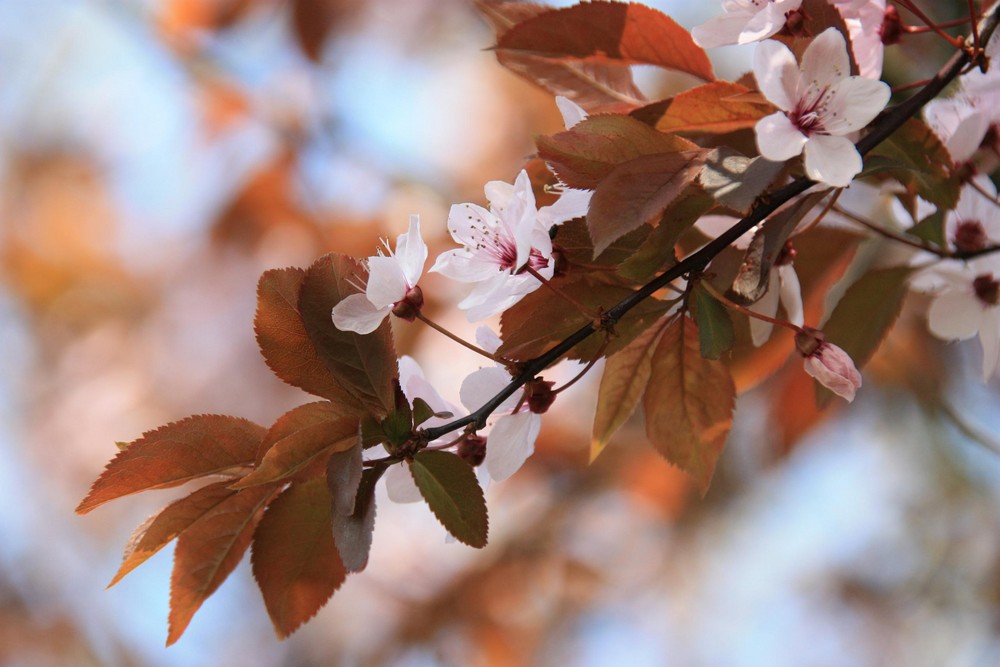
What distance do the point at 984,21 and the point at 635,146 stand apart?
8.1 inches

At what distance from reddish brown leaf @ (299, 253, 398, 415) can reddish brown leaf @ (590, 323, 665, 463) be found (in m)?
0.13

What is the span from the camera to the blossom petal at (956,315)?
1.70 ft

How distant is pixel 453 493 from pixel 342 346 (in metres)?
0.08

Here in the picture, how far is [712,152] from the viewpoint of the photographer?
36 centimetres

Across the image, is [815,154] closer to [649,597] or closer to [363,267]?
[363,267]

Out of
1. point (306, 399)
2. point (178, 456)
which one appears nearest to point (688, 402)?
point (178, 456)

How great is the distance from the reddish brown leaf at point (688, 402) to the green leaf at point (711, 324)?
63 millimetres

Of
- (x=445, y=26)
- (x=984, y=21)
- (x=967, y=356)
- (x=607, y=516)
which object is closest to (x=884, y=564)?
(x=607, y=516)

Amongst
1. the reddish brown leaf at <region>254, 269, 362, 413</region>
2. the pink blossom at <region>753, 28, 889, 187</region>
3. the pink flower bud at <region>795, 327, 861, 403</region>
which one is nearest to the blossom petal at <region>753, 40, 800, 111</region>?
the pink blossom at <region>753, 28, 889, 187</region>

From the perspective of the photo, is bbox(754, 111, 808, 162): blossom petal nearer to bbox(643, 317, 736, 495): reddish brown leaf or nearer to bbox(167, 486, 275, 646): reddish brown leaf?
bbox(643, 317, 736, 495): reddish brown leaf

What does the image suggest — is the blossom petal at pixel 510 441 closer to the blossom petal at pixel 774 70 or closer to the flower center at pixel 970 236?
the blossom petal at pixel 774 70

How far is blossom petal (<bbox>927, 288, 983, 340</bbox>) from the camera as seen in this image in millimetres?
519

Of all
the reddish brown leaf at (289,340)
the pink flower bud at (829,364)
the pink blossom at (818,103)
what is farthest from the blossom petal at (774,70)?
the reddish brown leaf at (289,340)

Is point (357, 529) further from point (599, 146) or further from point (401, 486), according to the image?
point (599, 146)
